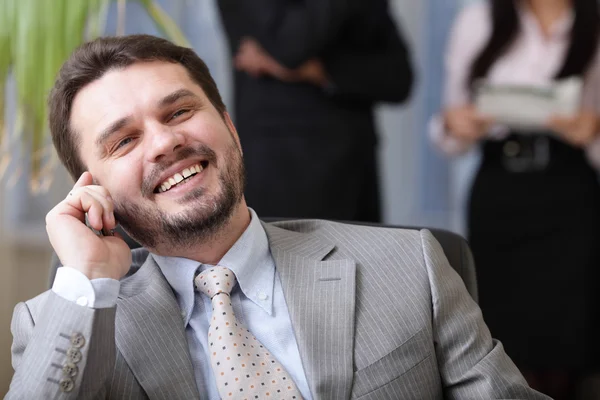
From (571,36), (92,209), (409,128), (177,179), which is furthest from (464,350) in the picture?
(409,128)

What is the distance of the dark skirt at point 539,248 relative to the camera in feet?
10.2

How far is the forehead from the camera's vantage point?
64.1 inches

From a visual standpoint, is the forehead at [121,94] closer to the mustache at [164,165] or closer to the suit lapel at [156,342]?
the mustache at [164,165]

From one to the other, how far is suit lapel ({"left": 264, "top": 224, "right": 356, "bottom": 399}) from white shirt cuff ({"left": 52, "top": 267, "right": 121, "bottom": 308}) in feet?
1.17

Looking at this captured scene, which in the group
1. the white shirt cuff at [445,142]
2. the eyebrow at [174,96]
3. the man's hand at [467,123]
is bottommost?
the white shirt cuff at [445,142]

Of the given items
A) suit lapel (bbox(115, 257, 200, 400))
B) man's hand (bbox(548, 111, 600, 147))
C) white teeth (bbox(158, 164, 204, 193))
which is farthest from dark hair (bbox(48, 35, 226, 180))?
man's hand (bbox(548, 111, 600, 147))

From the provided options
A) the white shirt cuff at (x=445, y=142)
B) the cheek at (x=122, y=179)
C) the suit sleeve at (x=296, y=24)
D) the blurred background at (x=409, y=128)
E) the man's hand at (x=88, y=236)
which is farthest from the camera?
the blurred background at (x=409, y=128)

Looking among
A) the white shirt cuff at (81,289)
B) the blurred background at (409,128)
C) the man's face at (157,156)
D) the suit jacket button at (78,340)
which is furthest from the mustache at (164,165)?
the blurred background at (409,128)

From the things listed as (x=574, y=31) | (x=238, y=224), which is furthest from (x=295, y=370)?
(x=574, y=31)

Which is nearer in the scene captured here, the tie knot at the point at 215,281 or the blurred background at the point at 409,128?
the tie knot at the point at 215,281

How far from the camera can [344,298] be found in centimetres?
160

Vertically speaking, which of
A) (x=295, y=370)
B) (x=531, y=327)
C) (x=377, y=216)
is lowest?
(x=531, y=327)

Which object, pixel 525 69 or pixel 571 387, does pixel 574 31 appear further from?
pixel 571 387

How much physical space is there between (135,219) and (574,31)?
210 centimetres
